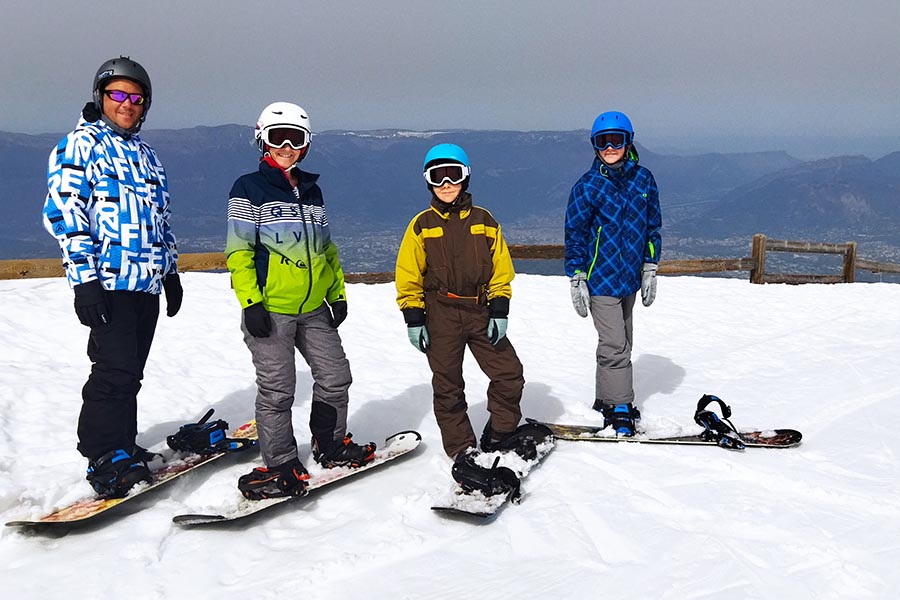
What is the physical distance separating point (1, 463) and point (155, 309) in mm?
1593

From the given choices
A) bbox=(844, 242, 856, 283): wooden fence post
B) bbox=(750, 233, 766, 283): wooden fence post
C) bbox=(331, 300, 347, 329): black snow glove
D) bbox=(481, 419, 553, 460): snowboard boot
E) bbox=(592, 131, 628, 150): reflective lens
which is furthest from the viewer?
bbox=(844, 242, 856, 283): wooden fence post

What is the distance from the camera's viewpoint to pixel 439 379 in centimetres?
400

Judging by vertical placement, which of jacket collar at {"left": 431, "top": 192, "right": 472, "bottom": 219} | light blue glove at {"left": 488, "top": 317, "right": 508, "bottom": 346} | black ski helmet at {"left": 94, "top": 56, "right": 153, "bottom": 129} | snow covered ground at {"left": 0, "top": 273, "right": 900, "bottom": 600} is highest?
black ski helmet at {"left": 94, "top": 56, "right": 153, "bottom": 129}

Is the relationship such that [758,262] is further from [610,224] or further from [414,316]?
[414,316]

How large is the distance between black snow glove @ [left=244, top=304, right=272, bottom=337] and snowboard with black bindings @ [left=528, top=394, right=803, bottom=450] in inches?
77.1

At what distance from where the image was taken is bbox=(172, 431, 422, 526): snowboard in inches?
128

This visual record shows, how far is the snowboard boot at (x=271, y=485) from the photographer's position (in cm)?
347

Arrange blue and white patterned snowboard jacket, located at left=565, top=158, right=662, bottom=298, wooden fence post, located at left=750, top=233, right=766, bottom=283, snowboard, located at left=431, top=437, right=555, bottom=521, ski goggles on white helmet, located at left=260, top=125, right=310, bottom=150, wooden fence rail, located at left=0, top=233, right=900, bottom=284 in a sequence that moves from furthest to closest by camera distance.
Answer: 1. wooden fence post, located at left=750, top=233, right=766, bottom=283
2. wooden fence rail, located at left=0, top=233, right=900, bottom=284
3. blue and white patterned snowboard jacket, located at left=565, top=158, right=662, bottom=298
4. ski goggles on white helmet, located at left=260, top=125, right=310, bottom=150
5. snowboard, located at left=431, top=437, right=555, bottom=521

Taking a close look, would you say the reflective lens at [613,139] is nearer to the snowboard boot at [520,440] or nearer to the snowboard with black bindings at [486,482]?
the snowboard boot at [520,440]

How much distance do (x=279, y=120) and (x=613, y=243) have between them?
2.58 meters

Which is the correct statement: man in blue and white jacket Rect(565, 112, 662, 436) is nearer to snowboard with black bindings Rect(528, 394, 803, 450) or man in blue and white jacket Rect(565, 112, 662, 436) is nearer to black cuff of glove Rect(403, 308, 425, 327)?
snowboard with black bindings Rect(528, 394, 803, 450)

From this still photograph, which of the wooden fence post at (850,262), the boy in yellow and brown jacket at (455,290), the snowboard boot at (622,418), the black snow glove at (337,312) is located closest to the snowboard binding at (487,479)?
the boy in yellow and brown jacket at (455,290)

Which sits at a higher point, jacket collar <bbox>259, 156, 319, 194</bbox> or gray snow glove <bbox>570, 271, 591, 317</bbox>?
jacket collar <bbox>259, 156, 319, 194</bbox>

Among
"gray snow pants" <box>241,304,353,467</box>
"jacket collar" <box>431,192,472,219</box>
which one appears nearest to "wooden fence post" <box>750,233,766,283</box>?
"jacket collar" <box>431,192,472,219</box>
